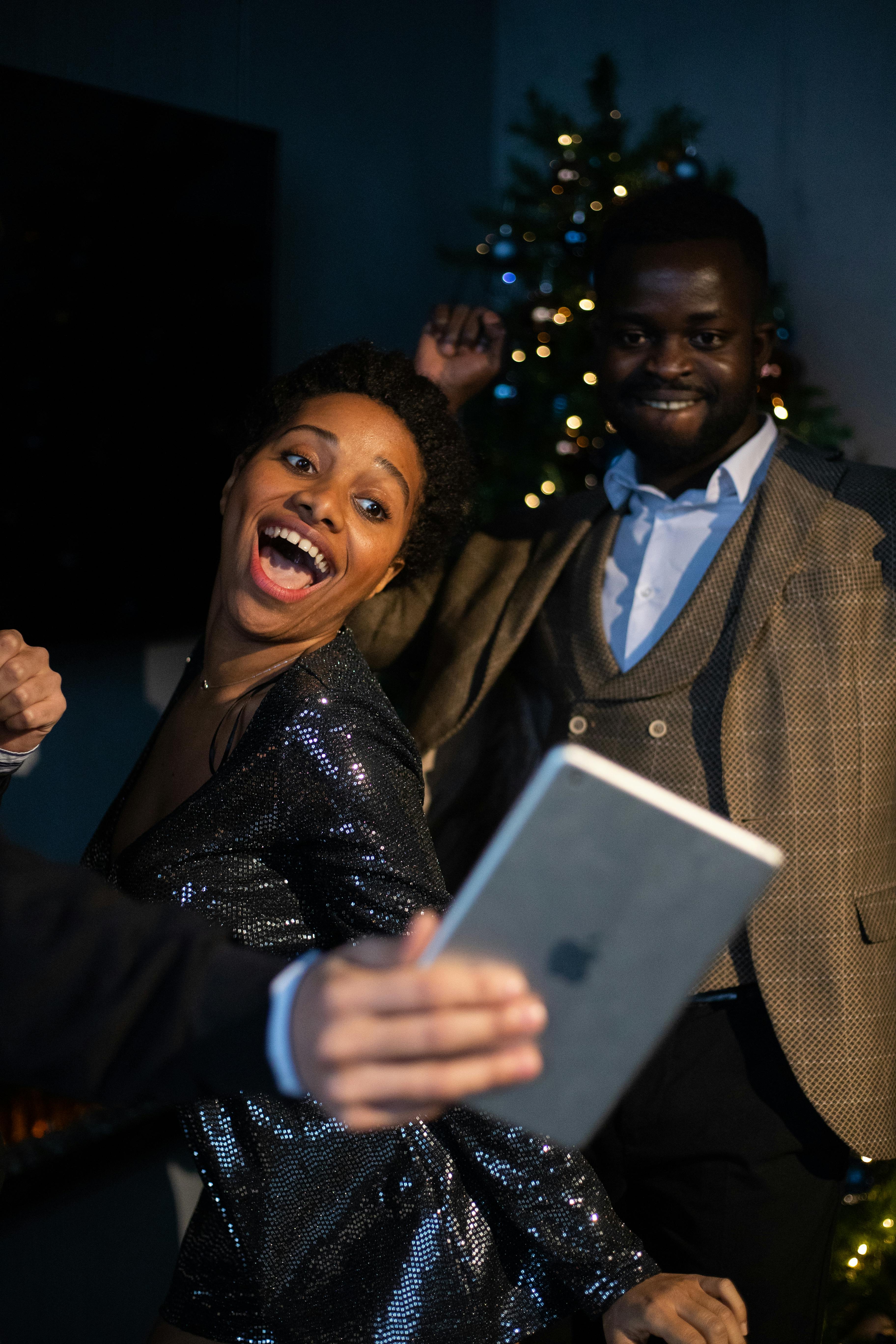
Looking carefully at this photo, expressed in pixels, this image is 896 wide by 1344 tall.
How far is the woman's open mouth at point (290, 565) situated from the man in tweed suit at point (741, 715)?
19.9 inches

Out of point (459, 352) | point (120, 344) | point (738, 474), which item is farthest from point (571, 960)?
point (120, 344)

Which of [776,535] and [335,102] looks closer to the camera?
[776,535]

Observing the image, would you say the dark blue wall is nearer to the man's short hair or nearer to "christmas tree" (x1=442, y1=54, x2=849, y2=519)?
"christmas tree" (x1=442, y1=54, x2=849, y2=519)

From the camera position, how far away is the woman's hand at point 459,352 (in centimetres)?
217

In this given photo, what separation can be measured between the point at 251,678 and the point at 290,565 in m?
0.16

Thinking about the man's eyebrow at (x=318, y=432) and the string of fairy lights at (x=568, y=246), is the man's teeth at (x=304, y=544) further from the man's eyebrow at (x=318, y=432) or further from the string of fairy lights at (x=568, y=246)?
the string of fairy lights at (x=568, y=246)

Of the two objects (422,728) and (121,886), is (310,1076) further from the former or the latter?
(422,728)

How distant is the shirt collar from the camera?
1863 millimetres

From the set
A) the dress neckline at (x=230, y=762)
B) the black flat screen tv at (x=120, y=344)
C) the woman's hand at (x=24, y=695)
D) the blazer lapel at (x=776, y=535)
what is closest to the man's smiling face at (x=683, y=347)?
the blazer lapel at (x=776, y=535)

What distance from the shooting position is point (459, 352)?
7.14ft

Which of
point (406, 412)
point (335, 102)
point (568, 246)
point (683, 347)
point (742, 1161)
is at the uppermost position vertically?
point (335, 102)

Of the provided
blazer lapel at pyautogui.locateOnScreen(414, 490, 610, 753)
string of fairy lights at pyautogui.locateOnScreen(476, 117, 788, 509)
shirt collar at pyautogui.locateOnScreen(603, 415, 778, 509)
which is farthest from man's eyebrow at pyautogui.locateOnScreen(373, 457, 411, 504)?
string of fairy lights at pyautogui.locateOnScreen(476, 117, 788, 509)

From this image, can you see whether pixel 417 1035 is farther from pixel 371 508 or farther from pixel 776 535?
pixel 776 535

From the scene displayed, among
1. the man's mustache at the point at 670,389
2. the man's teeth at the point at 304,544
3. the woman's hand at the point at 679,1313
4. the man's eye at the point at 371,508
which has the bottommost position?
the woman's hand at the point at 679,1313
